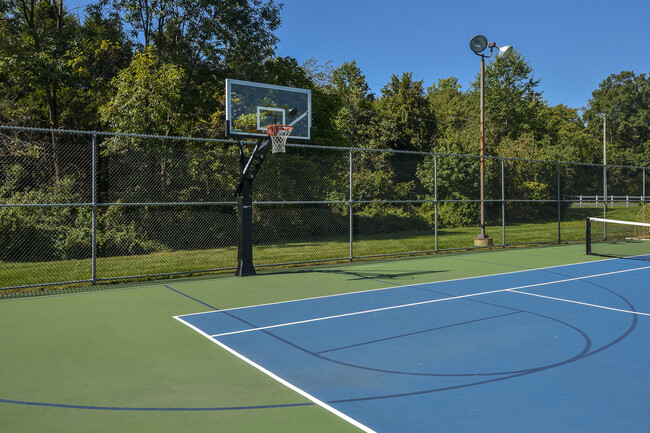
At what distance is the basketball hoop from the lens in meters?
11.1

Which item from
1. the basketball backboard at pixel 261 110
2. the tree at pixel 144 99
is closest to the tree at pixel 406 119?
the tree at pixel 144 99

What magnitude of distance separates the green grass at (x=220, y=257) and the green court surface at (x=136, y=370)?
2360 millimetres

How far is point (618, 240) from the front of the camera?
19172 mm

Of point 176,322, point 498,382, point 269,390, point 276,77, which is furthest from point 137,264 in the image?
point 276,77

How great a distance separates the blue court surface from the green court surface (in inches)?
14.6

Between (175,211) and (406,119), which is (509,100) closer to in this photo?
(406,119)

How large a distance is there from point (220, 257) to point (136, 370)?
10.0 m

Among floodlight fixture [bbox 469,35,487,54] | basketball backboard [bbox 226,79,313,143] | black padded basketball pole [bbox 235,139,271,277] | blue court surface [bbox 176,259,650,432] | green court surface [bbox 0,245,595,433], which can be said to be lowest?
green court surface [bbox 0,245,595,433]

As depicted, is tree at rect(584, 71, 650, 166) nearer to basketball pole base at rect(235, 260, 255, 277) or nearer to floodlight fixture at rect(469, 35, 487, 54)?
floodlight fixture at rect(469, 35, 487, 54)

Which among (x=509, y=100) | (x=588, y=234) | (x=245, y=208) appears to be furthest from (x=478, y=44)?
(x=509, y=100)

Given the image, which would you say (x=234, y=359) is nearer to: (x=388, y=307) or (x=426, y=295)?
(x=388, y=307)

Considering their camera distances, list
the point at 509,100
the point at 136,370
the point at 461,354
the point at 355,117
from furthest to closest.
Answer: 1. the point at 509,100
2. the point at 355,117
3. the point at 461,354
4. the point at 136,370

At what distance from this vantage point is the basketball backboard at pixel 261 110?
1079 cm

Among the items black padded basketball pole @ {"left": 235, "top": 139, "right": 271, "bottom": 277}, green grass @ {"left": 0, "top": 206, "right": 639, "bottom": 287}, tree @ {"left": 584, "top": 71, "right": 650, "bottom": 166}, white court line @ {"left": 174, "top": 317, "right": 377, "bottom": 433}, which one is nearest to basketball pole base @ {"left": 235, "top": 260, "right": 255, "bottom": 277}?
black padded basketball pole @ {"left": 235, "top": 139, "right": 271, "bottom": 277}
